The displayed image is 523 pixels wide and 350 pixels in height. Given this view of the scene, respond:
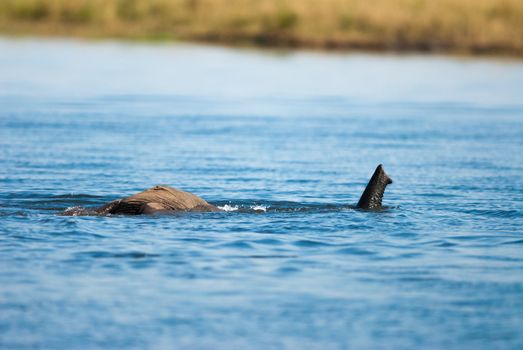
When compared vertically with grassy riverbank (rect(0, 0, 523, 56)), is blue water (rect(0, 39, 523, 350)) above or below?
below

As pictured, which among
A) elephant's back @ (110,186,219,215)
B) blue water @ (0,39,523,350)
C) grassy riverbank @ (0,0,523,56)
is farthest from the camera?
grassy riverbank @ (0,0,523,56)

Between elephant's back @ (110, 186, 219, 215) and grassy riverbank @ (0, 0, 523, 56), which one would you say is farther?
grassy riverbank @ (0, 0, 523, 56)

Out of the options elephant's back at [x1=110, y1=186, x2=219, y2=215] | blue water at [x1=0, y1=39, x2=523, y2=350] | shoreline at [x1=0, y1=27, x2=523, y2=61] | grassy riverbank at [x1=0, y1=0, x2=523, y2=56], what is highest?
grassy riverbank at [x1=0, y1=0, x2=523, y2=56]

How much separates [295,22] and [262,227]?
35.6 metres

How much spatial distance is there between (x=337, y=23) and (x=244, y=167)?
29.6 m

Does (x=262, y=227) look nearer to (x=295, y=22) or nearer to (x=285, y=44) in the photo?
(x=285, y=44)

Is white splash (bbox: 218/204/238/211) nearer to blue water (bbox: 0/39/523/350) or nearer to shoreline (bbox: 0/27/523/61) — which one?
blue water (bbox: 0/39/523/350)

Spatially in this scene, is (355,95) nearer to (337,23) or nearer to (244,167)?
(244,167)

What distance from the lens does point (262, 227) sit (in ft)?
36.2

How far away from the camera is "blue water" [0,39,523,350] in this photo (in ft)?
25.7

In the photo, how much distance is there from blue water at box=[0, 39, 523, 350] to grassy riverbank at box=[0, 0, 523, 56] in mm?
15361

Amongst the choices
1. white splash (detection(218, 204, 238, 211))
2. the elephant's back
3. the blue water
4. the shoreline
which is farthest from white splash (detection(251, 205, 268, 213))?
the shoreline

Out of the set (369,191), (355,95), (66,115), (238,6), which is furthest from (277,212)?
(238,6)

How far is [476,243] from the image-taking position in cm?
1066
